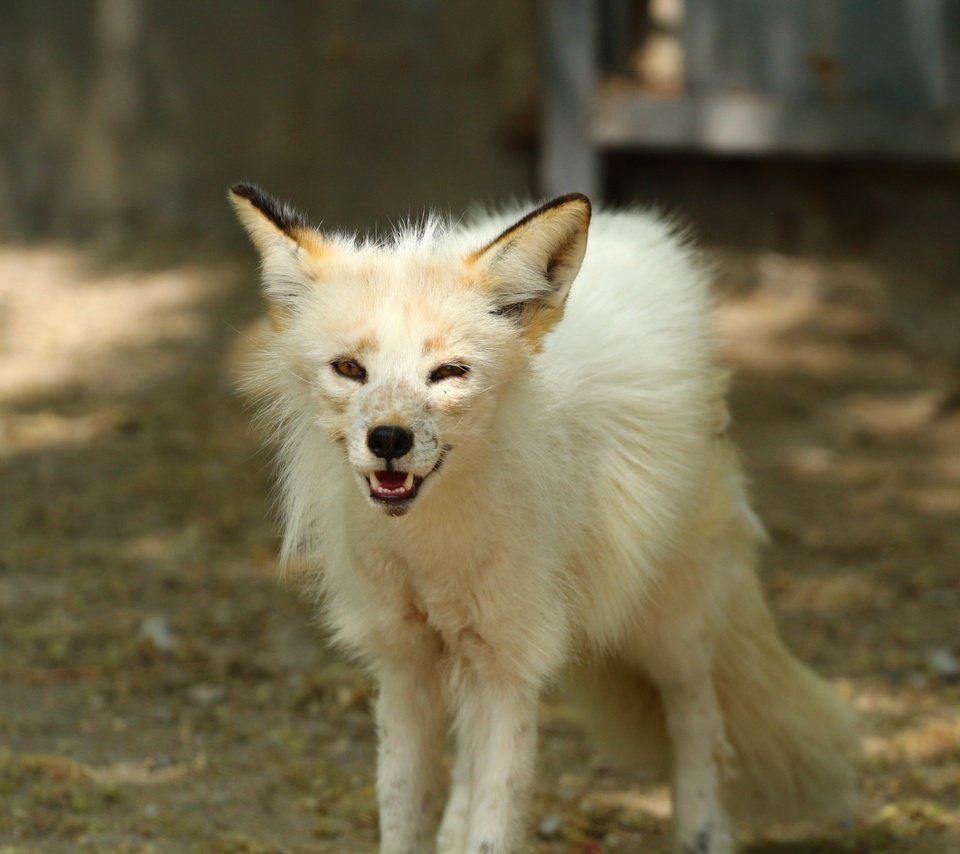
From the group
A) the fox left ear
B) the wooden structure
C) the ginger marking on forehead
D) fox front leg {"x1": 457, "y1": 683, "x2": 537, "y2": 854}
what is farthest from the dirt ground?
the ginger marking on forehead

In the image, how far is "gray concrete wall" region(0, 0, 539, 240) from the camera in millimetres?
10383

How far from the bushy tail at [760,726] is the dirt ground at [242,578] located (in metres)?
0.25

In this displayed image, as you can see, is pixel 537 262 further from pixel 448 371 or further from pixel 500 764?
pixel 500 764

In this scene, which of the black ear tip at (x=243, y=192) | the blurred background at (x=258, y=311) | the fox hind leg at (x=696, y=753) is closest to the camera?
the black ear tip at (x=243, y=192)

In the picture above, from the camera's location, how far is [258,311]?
9961mm

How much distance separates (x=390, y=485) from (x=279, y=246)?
0.81 metres

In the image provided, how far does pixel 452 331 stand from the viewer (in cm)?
363

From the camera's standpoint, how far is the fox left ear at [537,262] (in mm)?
3676

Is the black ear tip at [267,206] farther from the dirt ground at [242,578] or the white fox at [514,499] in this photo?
the dirt ground at [242,578]

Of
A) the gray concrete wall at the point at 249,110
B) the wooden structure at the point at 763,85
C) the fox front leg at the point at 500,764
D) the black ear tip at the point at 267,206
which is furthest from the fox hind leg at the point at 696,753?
the gray concrete wall at the point at 249,110

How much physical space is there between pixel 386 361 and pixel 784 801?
2.54 m

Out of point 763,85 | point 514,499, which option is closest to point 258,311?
point 763,85

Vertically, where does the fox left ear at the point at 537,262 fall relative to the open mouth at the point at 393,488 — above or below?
above

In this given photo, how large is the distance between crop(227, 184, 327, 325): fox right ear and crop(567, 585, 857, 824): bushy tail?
182 centimetres
